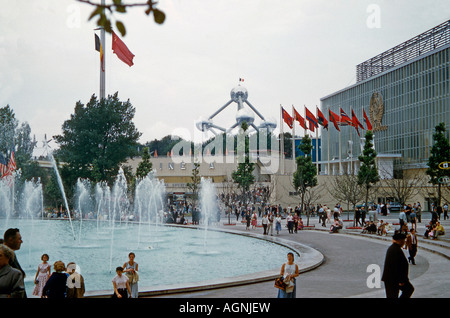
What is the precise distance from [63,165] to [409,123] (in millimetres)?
48933

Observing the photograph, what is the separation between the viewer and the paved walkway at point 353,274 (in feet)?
38.5

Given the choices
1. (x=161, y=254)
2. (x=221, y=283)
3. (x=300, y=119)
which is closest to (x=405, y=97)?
(x=300, y=119)

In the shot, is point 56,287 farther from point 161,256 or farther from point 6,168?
point 6,168

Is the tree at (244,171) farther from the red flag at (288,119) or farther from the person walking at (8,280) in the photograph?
the person walking at (8,280)

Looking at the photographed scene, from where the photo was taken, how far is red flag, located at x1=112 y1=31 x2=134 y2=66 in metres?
34.6

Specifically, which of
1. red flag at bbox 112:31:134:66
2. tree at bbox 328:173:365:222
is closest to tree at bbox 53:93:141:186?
red flag at bbox 112:31:134:66

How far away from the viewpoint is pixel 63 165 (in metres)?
51.0

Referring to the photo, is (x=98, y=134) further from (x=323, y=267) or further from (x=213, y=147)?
(x=213, y=147)

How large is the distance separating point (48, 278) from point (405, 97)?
7010 cm

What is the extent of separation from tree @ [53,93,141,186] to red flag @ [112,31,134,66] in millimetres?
15203

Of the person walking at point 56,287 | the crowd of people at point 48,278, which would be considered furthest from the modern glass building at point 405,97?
the person walking at point 56,287

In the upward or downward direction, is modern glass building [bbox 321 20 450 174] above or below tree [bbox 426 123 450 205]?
above

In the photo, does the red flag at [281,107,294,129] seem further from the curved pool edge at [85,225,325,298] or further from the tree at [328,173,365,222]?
the curved pool edge at [85,225,325,298]

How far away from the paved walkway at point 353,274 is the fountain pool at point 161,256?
2.17 m
